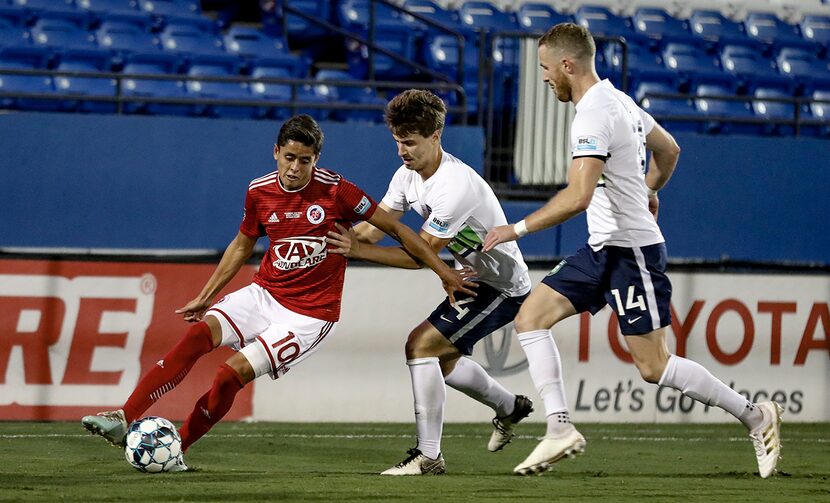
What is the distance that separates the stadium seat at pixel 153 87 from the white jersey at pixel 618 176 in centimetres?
659

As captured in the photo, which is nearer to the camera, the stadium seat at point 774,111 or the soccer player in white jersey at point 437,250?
the soccer player in white jersey at point 437,250

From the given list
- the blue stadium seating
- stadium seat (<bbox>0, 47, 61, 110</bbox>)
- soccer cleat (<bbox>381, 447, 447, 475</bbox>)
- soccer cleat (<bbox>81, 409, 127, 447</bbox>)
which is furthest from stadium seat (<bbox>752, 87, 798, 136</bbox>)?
soccer cleat (<bbox>81, 409, 127, 447</bbox>)

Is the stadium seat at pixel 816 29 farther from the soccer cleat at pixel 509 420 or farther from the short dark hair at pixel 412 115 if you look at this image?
the short dark hair at pixel 412 115

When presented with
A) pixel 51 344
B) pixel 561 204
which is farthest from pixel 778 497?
pixel 51 344

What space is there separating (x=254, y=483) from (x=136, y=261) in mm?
4124

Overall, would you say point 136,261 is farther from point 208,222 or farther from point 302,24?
point 302,24

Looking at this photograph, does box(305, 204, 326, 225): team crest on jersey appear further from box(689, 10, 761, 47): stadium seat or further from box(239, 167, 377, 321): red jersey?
box(689, 10, 761, 47): stadium seat

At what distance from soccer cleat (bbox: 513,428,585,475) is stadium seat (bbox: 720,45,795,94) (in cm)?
1146

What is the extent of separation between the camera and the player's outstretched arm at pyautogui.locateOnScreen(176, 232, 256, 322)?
735 cm

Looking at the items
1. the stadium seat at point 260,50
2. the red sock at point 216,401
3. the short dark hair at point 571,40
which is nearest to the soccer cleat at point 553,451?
the red sock at point 216,401

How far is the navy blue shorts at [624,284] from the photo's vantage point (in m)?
6.88

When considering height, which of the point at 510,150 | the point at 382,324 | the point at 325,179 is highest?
the point at 325,179

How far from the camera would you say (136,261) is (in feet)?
33.8

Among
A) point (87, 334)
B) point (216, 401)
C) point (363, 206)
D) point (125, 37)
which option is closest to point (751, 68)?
point (125, 37)
